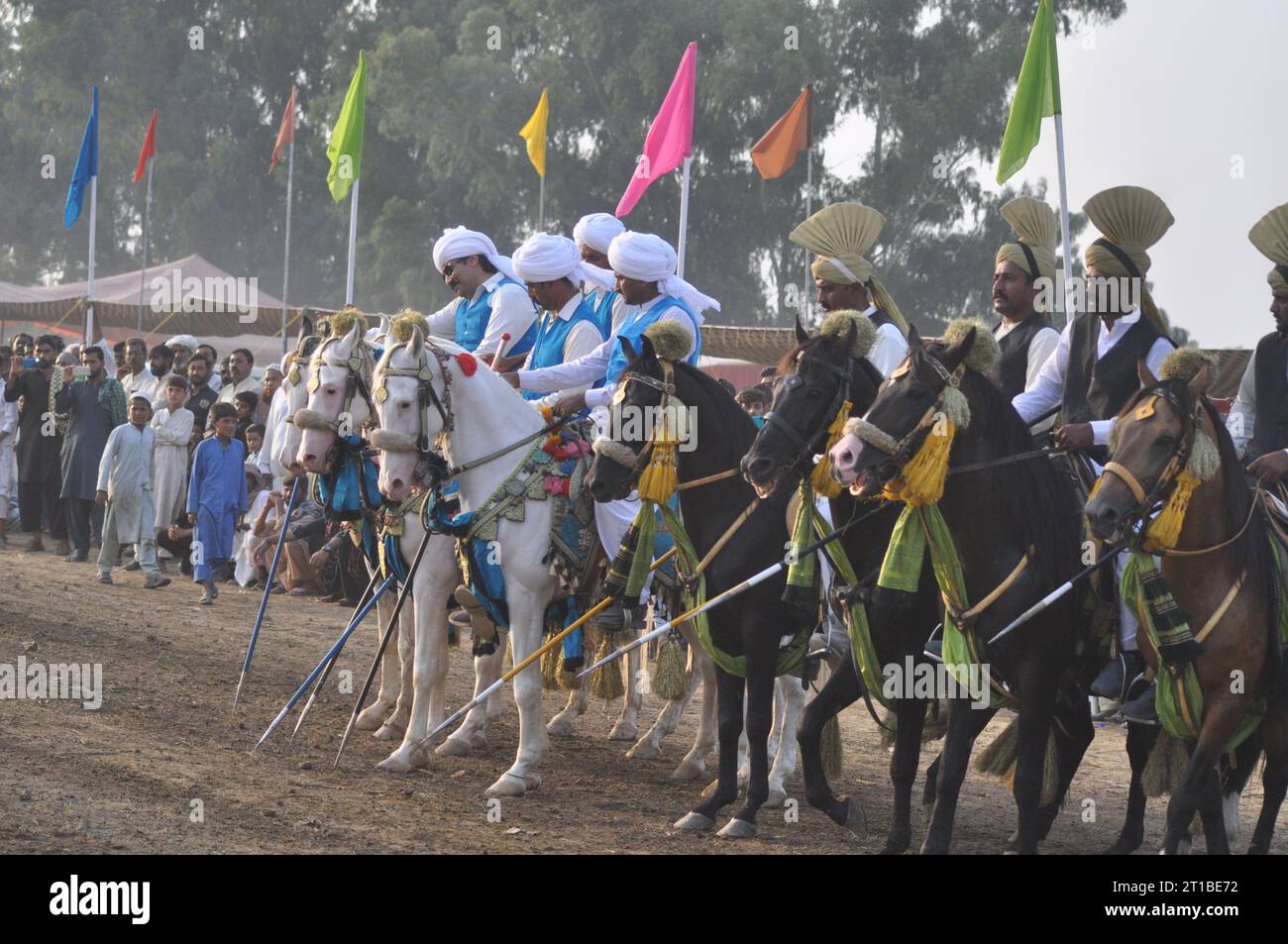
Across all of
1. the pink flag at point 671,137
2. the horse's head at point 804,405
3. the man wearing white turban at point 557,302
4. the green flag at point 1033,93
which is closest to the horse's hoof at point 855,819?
the horse's head at point 804,405

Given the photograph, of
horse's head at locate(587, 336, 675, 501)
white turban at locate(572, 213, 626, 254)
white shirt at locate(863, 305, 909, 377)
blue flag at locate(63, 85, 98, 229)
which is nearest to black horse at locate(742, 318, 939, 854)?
white shirt at locate(863, 305, 909, 377)

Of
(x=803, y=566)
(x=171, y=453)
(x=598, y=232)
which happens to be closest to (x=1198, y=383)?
(x=803, y=566)

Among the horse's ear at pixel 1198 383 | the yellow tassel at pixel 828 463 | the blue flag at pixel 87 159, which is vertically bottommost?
the yellow tassel at pixel 828 463

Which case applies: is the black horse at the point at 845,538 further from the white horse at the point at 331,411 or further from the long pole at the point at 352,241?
the long pole at the point at 352,241

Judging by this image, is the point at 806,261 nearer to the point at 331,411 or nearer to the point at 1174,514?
the point at 331,411

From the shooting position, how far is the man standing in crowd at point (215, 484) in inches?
651

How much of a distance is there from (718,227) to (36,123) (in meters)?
30.4

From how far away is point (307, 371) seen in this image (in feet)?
32.7

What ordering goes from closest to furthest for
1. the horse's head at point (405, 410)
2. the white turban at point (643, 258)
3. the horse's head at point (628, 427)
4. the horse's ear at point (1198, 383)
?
the horse's ear at point (1198, 383)
the horse's head at point (628, 427)
the horse's head at point (405, 410)
the white turban at point (643, 258)

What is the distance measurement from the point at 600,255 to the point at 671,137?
6.40 metres

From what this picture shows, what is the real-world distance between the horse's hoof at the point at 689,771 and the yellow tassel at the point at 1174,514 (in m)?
3.64

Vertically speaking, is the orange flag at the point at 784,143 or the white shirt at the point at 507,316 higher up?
the orange flag at the point at 784,143
